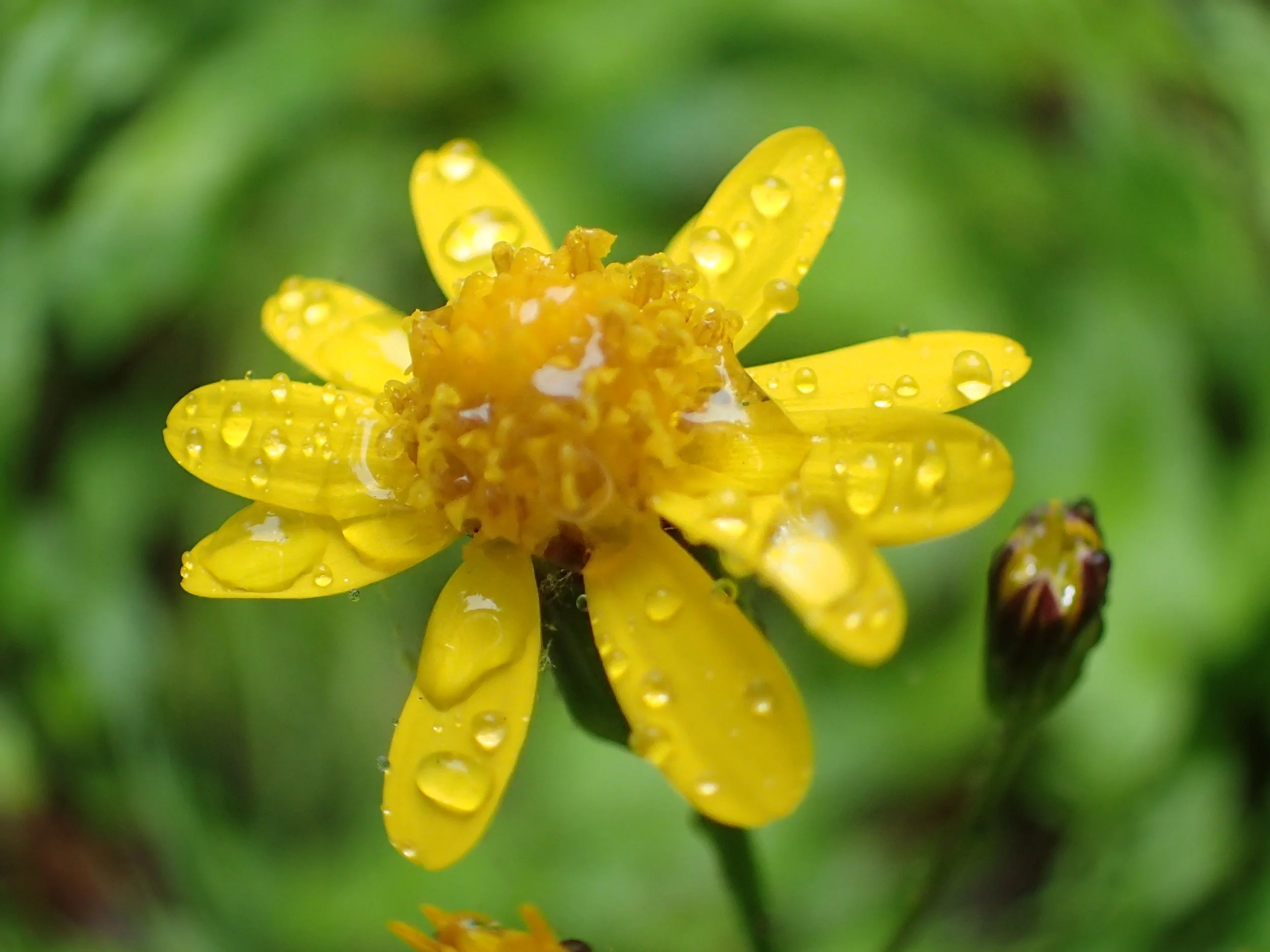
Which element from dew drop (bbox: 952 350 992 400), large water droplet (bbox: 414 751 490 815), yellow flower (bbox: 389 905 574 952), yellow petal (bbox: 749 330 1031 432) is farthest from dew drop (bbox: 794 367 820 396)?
yellow flower (bbox: 389 905 574 952)

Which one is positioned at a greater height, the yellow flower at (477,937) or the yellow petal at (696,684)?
the yellow petal at (696,684)

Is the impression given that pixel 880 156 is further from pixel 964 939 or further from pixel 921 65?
pixel 964 939

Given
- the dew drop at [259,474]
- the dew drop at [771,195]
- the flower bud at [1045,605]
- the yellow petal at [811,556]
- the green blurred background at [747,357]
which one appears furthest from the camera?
the green blurred background at [747,357]

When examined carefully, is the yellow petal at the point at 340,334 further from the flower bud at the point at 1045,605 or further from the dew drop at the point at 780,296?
the flower bud at the point at 1045,605

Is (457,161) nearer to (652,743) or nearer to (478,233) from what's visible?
(478,233)

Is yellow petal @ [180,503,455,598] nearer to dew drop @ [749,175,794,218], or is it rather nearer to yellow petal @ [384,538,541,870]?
yellow petal @ [384,538,541,870]

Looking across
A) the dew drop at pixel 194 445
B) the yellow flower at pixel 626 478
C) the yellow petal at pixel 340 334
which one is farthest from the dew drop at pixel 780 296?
the dew drop at pixel 194 445

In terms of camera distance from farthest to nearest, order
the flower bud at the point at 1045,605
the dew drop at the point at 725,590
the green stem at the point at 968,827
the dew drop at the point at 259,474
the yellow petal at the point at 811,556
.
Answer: the green stem at the point at 968,827
the flower bud at the point at 1045,605
the dew drop at the point at 259,474
the dew drop at the point at 725,590
the yellow petal at the point at 811,556
